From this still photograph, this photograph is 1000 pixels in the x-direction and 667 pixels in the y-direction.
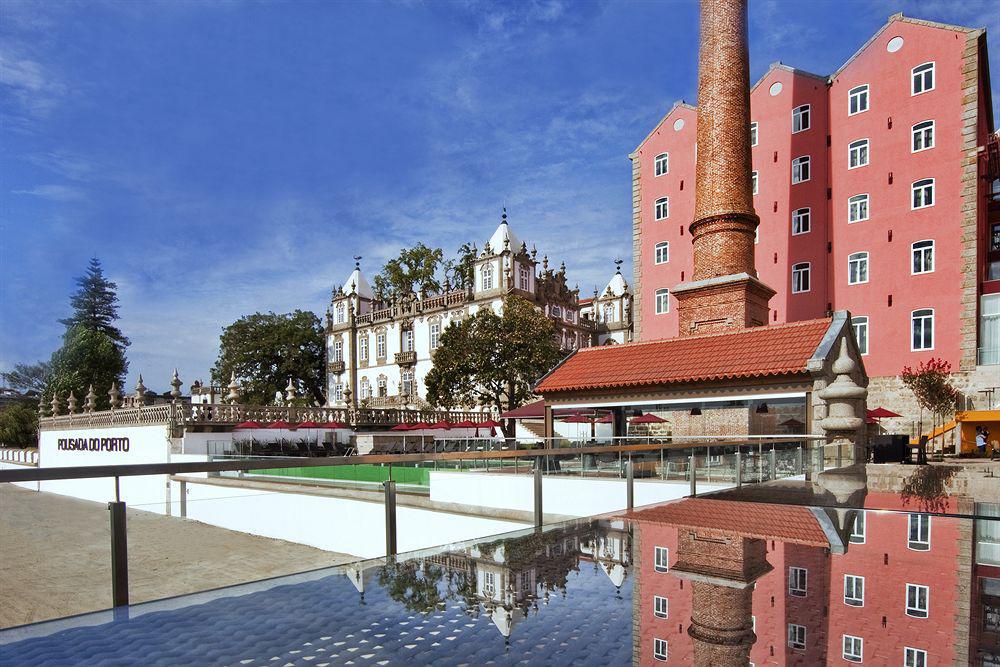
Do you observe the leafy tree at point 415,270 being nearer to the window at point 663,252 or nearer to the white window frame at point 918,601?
the window at point 663,252

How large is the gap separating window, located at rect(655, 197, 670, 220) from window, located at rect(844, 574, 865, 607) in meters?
35.8

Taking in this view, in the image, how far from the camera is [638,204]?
1539 inches

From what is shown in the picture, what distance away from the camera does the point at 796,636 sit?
8.73 ft

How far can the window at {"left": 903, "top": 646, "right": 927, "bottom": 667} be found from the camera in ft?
7.73

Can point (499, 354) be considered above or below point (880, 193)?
below

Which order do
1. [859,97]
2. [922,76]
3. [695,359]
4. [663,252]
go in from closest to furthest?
1. [695,359]
2. [922,76]
3. [859,97]
4. [663,252]

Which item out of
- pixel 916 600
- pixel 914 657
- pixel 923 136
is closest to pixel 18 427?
pixel 923 136

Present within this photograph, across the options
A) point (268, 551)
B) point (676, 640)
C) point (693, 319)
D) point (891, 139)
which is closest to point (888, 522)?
point (676, 640)

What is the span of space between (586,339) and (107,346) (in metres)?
50.1

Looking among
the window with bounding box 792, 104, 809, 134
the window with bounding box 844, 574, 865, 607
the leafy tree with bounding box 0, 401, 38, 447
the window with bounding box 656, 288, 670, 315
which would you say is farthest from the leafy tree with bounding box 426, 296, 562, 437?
the leafy tree with bounding box 0, 401, 38, 447

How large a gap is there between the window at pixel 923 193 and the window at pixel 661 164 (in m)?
12.8

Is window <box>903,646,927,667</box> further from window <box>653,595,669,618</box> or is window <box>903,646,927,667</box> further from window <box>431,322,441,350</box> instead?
window <box>431,322,441,350</box>

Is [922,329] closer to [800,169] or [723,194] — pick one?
[800,169]

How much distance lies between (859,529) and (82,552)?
6465mm
